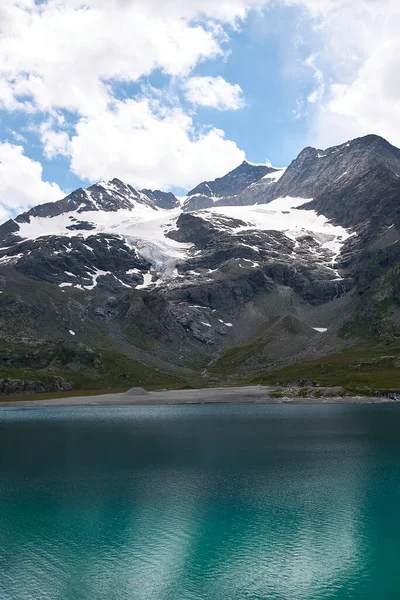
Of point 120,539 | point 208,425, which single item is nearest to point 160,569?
point 120,539

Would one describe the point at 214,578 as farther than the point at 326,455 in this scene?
No

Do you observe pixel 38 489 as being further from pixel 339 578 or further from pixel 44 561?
pixel 339 578

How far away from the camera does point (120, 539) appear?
44906 millimetres

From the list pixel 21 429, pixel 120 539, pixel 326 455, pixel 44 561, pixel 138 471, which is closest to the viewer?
pixel 44 561

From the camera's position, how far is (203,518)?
164ft

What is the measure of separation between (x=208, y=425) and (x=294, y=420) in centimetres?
2140

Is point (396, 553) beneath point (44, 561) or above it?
above

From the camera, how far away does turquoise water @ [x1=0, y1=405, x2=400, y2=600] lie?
36312mm

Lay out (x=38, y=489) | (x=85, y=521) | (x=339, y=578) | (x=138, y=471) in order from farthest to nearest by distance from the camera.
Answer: (x=138, y=471)
(x=38, y=489)
(x=85, y=521)
(x=339, y=578)

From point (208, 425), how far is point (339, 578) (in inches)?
3488

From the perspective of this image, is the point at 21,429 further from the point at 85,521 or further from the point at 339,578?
the point at 339,578

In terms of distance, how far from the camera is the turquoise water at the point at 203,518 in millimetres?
36312

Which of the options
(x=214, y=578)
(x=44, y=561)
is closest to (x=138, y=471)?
(x=44, y=561)

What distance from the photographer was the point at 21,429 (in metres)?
124
